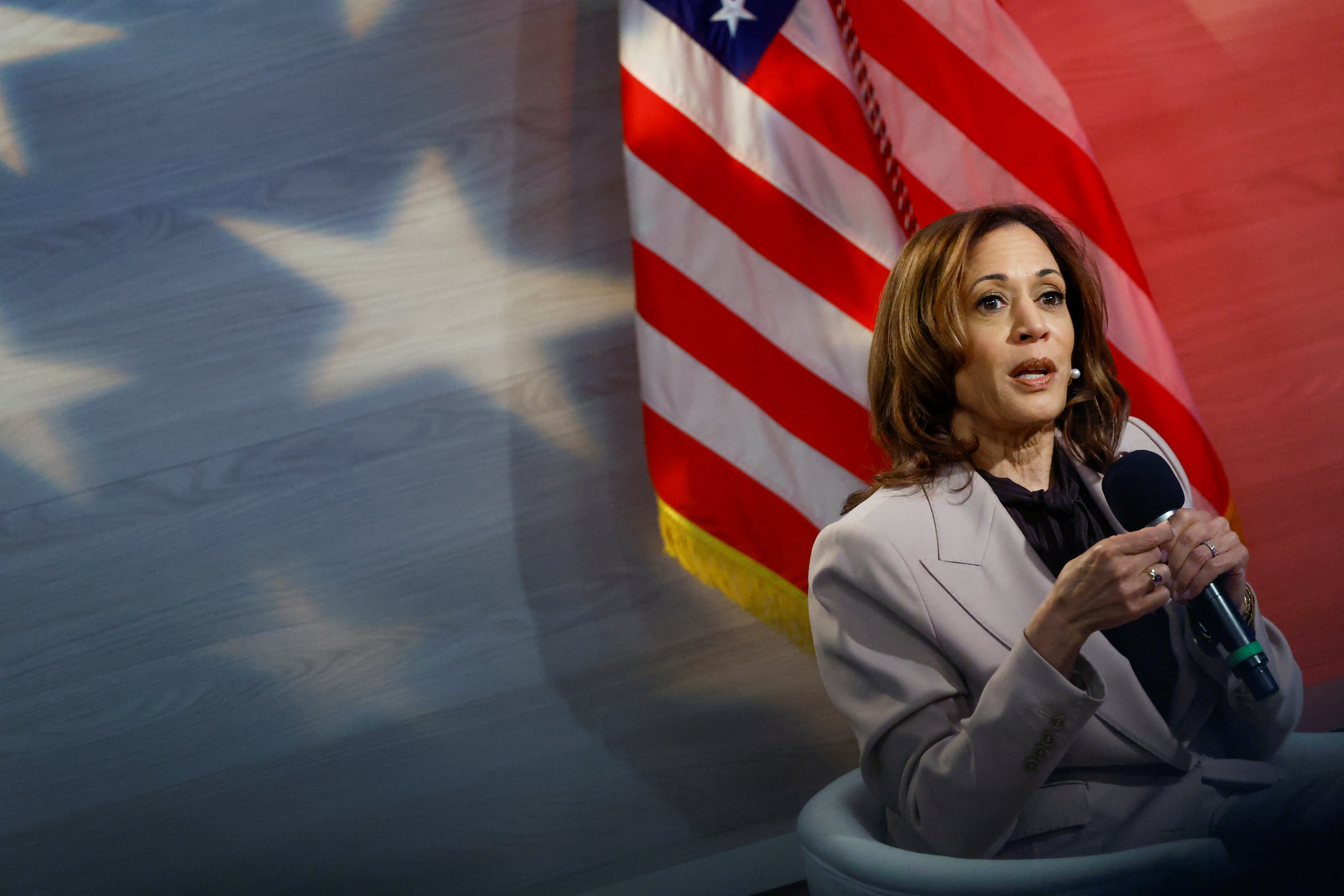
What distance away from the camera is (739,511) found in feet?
5.41

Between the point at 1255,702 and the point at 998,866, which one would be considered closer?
the point at 998,866

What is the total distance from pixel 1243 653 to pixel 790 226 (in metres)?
1.04

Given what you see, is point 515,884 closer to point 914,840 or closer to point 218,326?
point 914,840

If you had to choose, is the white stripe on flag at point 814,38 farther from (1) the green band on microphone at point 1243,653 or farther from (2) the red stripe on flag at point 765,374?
(1) the green band on microphone at point 1243,653

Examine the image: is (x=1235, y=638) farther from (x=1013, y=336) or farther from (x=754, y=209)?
(x=754, y=209)

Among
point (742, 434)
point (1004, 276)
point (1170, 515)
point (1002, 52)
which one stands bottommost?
point (742, 434)

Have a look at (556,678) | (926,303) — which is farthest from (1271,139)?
(556,678)

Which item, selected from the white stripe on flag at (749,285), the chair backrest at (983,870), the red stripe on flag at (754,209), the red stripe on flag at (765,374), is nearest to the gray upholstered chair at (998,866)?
the chair backrest at (983,870)

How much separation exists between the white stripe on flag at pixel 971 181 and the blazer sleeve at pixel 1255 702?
0.65m

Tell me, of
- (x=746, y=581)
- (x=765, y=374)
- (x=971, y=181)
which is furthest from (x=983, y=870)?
(x=971, y=181)

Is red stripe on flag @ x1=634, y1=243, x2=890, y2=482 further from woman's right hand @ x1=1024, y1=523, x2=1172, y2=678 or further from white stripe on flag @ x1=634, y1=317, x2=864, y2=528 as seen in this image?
woman's right hand @ x1=1024, y1=523, x2=1172, y2=678

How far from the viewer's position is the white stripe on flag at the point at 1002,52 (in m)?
1.67

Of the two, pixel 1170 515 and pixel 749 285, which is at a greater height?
pixel 1170 515

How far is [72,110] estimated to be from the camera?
177 centimetres
